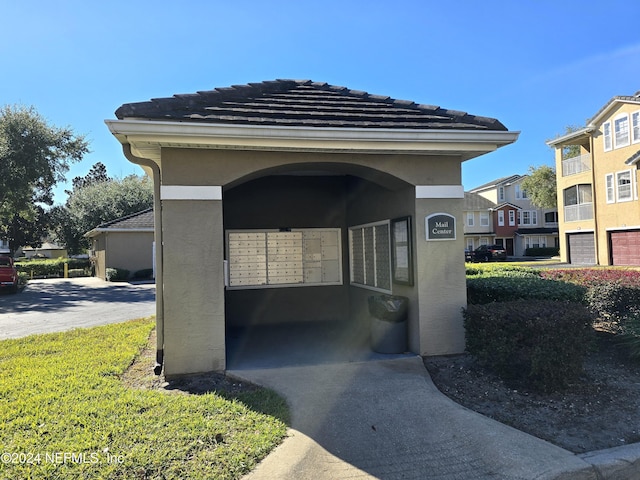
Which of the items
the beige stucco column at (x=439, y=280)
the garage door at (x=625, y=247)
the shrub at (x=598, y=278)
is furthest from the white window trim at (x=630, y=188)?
the beige stucco column at (x=439, y=280)

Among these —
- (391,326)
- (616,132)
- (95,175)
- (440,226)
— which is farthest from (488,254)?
(95,175)

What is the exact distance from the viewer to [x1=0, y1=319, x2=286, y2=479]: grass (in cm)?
340

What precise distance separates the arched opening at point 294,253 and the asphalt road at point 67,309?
4.57 meters

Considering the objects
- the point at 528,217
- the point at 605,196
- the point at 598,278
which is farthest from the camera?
the point at 528,217

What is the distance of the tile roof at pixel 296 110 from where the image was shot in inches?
223

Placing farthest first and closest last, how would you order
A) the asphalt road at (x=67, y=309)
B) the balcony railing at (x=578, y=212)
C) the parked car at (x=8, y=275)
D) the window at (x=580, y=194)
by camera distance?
the window at (x=580, y=194)
the balcony railing at (x=578, y=212)
the parked car at (x=8, y=275)
the asphalt road at (x=67, y=309)

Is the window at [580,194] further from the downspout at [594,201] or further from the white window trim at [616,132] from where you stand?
the white window trim at [616,132]

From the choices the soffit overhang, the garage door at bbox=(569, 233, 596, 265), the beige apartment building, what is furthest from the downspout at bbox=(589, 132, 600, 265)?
the soffit overhang

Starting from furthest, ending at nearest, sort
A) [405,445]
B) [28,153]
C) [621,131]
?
[621,131]
[28,153]
[405,445]

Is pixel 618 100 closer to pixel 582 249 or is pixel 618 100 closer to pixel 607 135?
pixel 607 135

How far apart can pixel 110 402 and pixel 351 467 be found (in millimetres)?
2861

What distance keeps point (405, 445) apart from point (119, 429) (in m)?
2.66

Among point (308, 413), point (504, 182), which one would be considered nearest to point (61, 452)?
point (308, 413)

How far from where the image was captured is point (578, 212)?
98.2 feet
